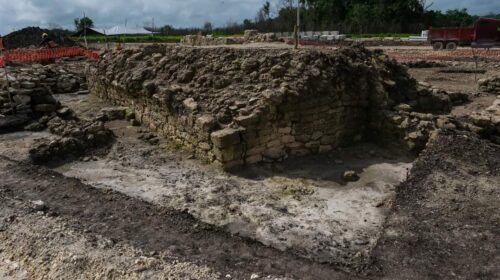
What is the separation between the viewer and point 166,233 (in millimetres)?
5652

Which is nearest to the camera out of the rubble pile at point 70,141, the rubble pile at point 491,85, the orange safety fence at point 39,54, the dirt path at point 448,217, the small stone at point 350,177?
the dirt path at point 448,217

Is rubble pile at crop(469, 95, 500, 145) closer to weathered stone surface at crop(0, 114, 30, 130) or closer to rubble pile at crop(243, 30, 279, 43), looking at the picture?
rubble pile at crop(243, 30, 279, 43)

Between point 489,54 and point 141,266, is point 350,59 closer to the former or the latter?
point 141,266

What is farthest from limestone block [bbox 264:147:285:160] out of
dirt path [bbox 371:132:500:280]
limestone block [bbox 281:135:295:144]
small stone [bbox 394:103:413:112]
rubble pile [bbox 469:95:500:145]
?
rubble pile [bbox 469:95:500:145]

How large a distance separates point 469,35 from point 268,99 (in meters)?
21.9

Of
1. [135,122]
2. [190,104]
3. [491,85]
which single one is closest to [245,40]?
[135,122]

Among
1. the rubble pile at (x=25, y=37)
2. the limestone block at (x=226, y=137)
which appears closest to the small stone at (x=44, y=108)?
the limestone block at (x=226, y=137)

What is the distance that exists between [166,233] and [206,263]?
3.25ft

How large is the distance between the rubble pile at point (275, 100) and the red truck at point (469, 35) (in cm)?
1746

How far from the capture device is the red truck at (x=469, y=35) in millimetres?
24438

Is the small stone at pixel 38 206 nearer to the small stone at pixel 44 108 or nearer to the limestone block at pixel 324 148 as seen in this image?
the limestone block at pixel 324 148

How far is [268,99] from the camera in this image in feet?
26.1

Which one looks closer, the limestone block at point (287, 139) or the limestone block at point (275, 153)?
the limestone block at point (275, 153)

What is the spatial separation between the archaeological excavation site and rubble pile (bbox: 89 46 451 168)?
1.3 inches
